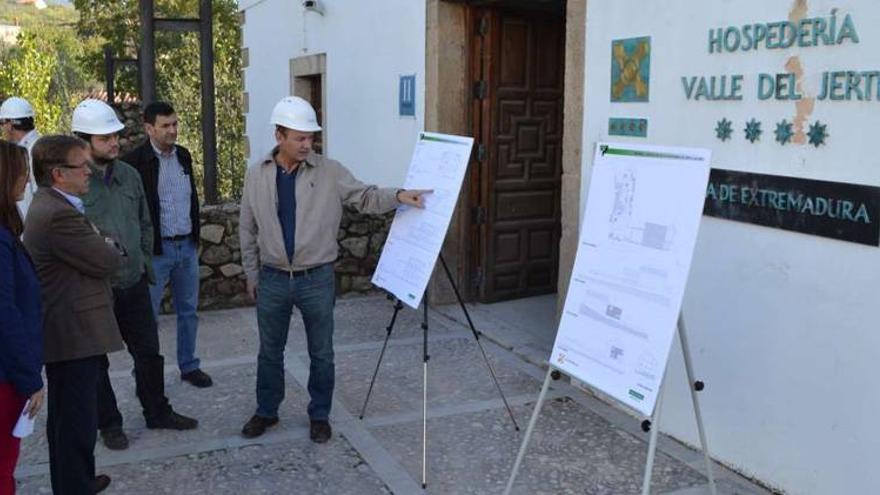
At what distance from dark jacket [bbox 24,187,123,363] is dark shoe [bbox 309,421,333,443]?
4.30 ft

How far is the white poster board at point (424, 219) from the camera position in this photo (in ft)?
13.1

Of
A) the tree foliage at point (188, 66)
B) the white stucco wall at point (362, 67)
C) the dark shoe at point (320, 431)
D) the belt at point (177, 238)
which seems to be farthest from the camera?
the tree foliage at point (188, 66)

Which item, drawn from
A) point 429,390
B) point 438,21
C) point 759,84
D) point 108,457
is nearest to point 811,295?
point 759,84

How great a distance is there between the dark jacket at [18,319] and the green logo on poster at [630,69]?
3.09 m

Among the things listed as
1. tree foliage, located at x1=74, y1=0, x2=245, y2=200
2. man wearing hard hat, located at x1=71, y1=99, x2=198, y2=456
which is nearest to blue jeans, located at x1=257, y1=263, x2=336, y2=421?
man wearing hard hat, located at x1=71, y1=99, x2=198, y2=456

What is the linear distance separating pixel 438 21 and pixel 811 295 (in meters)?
4.05

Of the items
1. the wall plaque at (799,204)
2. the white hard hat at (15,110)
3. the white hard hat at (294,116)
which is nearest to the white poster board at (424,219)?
the white hard hat at (294,116)

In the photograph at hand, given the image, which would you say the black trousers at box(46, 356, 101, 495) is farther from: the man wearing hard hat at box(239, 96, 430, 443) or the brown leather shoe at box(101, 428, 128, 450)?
the man wearing hard hat at box(239, 96, 430, 443)

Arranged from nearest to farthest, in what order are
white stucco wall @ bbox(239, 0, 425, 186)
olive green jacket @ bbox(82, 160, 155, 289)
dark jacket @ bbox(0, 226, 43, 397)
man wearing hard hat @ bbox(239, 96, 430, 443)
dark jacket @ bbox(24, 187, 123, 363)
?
dark jacket @ bbox(0, 226, 43, 397) < dark jacket @ bbox(24, 187, 123, 363) < olive green jacket @ bbox(82, 160, 155, 289) < man wearing hard hat @ bbox(239, 96, 430, 443) < white stucco wall @ bbox(239, 0, 425, 186)

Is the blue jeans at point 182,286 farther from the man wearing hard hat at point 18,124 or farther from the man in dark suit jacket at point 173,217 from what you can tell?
the man wearing hard hat at point 18,124

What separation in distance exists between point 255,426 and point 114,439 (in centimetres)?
68

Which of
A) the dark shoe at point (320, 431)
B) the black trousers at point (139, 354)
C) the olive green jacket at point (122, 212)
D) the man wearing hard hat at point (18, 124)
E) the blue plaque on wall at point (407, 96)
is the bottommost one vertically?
the dark shoe at point (320, 431)

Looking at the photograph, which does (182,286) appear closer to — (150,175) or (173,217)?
(173,217)

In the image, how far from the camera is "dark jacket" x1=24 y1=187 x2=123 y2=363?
10.6ft
